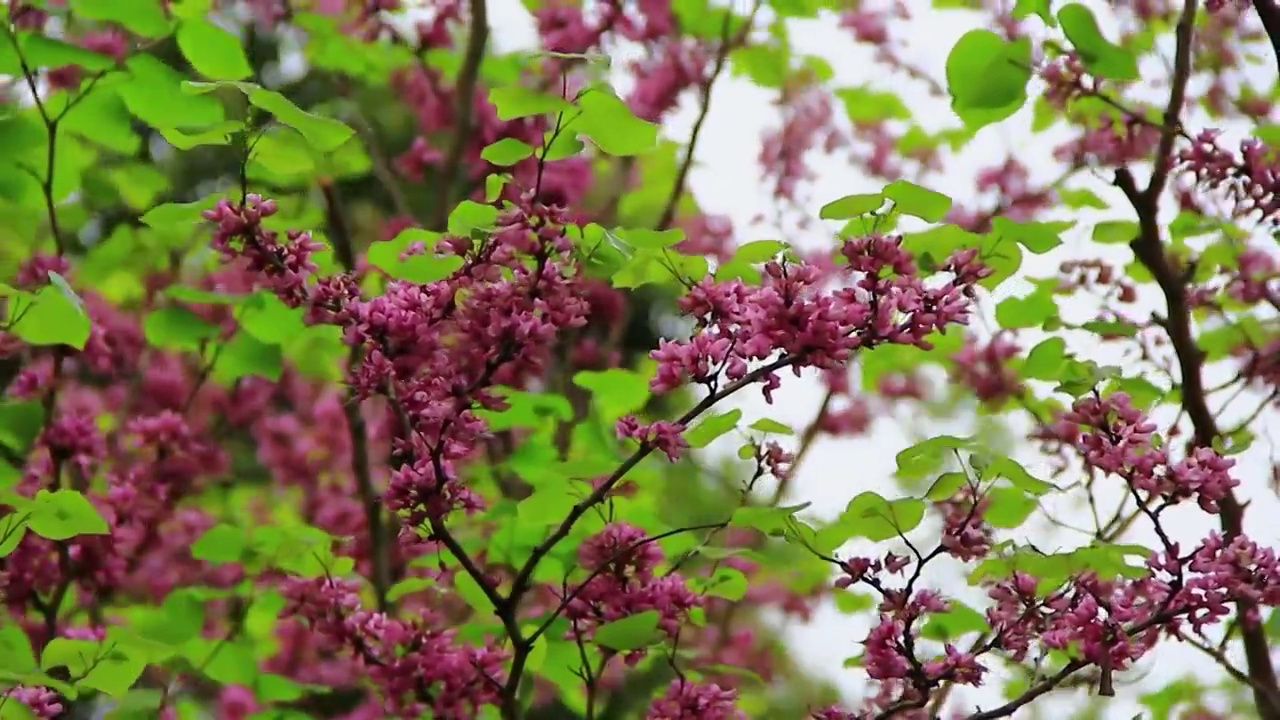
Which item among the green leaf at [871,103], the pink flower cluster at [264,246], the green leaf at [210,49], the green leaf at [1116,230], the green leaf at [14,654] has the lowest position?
the green leaf at [14,654]

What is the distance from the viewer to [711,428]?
1287 millimetres

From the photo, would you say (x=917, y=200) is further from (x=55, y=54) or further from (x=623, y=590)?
(x=55, y=54)

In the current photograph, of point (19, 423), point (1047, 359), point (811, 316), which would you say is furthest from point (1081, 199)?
point (19, 423)

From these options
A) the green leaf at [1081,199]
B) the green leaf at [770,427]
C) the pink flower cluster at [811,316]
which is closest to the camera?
the pink flower cluster at [811,316]

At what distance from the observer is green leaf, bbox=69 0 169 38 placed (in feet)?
4.72

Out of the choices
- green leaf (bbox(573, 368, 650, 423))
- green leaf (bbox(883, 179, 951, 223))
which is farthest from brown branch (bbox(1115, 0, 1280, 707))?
green leaf (bbox(573, 368, 650, 423))

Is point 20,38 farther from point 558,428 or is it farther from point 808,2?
point 808,2

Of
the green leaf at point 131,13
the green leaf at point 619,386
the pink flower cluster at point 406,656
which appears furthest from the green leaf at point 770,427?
the green leaf at point 131,13

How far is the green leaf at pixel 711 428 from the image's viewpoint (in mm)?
1271

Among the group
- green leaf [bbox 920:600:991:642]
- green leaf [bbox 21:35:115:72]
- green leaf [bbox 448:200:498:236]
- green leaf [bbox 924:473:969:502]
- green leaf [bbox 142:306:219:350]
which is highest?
green leaf [bbox 21:35:115:72]

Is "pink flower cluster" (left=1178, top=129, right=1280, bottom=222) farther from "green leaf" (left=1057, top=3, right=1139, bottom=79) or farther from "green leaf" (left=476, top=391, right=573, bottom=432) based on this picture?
"green leaf" (left=476, top=391, right=573, bottom=432)

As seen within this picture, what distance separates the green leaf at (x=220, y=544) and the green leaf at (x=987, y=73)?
116 centimetres

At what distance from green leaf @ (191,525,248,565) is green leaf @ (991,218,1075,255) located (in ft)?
3.75

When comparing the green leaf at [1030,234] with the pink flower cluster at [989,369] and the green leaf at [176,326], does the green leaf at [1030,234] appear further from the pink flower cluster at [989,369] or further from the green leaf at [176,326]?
the green leaf at [176,326]
